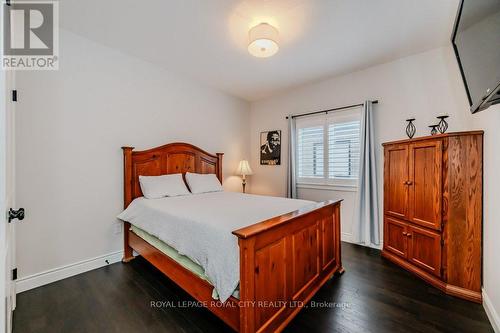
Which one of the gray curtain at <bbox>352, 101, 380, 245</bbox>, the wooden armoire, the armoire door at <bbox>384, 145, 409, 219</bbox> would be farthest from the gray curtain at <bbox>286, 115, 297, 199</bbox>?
the wooden armoire

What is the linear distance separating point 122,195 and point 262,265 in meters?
2.20

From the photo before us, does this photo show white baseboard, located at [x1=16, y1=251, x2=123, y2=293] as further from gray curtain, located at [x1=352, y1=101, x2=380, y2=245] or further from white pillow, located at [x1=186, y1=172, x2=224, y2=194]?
gray curtain, located at [x1=352, y1=101, x2=380, y2=245]

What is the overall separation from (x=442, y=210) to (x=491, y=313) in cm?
83

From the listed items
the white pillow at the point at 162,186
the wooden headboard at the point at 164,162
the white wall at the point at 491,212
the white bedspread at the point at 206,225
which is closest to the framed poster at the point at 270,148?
the wooden headboard at the point at 164,162

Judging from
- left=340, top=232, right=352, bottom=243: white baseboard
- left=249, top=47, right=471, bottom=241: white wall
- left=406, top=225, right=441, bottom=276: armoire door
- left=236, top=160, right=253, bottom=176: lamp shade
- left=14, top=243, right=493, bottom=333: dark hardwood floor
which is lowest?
left=14, top=243, right=493, bottom=333: dark hardwood floor

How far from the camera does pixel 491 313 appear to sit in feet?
5.47

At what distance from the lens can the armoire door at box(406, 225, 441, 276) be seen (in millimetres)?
2166

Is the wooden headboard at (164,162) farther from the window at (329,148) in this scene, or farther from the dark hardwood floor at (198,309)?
the window at (329,148)

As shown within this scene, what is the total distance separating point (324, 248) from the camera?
2189 millimetres

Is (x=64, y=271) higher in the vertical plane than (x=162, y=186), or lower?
lower

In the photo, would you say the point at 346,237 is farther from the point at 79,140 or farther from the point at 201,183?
the point at 79,140

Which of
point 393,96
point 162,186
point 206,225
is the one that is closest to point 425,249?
point 393,96

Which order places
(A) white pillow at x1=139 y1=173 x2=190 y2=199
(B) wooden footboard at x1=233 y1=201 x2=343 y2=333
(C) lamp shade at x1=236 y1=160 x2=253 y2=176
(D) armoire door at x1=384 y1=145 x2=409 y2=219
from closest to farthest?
1. (B) wooden footboard at x1=233 y1=201 x2=343 y2=333
2. (D) armoire door at x1=384 y1=145 x2=409 y2=219
3. (A) white pillow at x1=139 y1=173 x2=190 y2=199
4. (C) lamp shade at x1=236 y1=160 x2=253 y2=176

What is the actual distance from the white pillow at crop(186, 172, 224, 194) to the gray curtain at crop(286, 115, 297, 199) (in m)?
1.24
